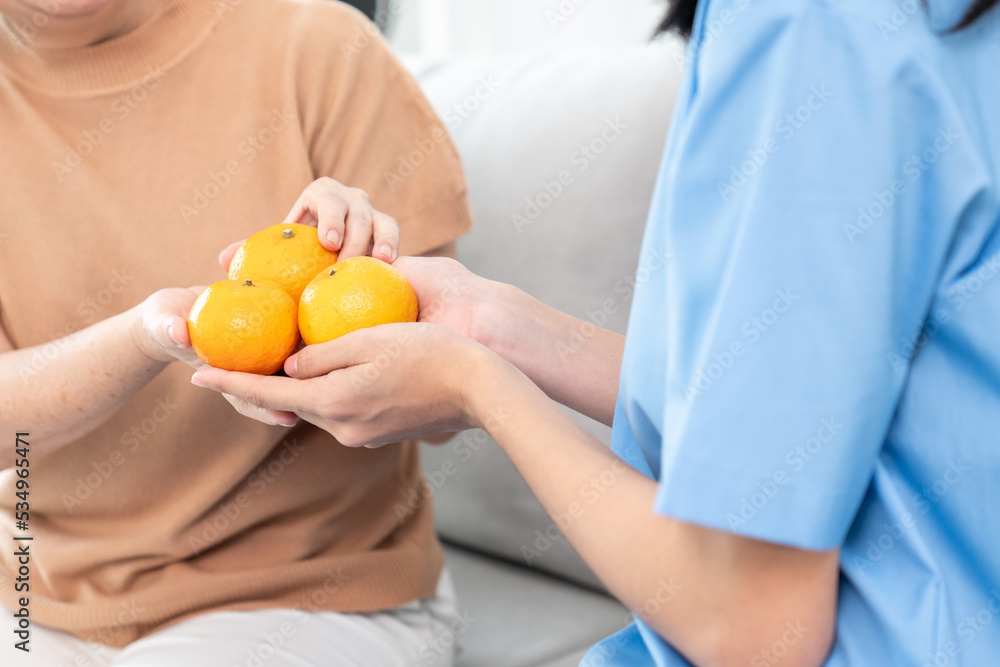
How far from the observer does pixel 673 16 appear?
0.61 m

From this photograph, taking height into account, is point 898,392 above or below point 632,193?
above

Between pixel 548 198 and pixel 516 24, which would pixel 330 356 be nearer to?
pixel 548 198

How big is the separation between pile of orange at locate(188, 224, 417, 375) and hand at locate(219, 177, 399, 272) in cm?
3

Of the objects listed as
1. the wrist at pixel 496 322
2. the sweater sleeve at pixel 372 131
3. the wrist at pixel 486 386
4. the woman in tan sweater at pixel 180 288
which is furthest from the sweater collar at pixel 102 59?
the wrist at pixel 486 386

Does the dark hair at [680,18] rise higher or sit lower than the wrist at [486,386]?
higher

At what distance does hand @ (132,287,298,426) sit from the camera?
2.46ft

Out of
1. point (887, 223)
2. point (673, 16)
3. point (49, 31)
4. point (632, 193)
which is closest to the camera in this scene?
point (887, 223)

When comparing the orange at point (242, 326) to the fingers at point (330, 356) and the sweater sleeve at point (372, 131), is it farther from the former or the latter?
the sweater sleeve at point (372, 131)

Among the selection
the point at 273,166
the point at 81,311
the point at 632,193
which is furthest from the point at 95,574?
the point at 632,193

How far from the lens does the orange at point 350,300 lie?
0.75m

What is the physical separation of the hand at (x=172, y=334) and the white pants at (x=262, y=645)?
10.7 inches

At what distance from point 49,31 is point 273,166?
29 centimetres

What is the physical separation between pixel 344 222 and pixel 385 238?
5cm

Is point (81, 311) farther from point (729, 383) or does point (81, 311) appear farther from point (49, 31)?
point (729, 383)
